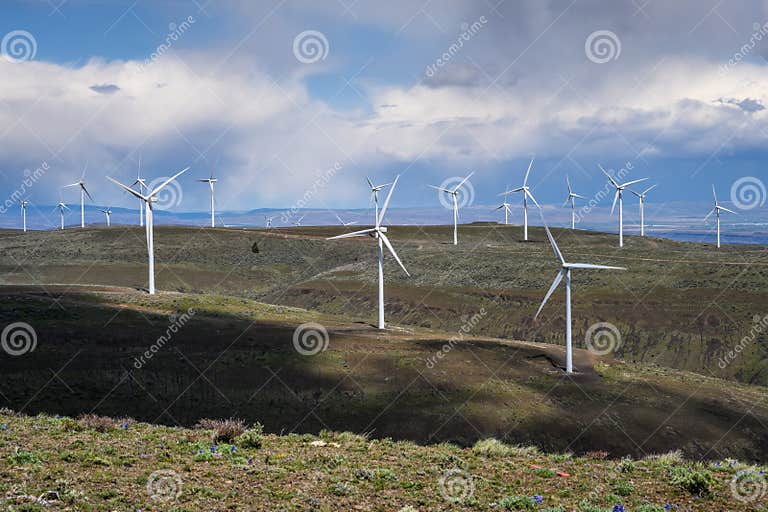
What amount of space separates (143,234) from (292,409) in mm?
132752

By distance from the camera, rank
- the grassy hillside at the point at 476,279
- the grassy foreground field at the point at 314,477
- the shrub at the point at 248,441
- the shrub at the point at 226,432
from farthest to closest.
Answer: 1. the grassy hillside at the point at 476,279
2. the shrub at the point at 226,432
3. the shrub at the point at 248,441
4. the grassy foreground field at the point at 314,477

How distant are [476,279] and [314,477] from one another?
89.7 metres

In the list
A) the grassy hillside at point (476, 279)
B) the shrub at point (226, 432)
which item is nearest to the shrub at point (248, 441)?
the shrub at point (226, 432)

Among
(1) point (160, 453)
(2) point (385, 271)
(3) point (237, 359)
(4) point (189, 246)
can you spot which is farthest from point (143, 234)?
(1) point (160, 453)

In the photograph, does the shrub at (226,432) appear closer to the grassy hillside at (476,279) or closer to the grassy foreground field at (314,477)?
the grassy foreground field at (314,477)

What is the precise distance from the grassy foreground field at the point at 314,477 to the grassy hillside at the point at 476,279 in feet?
176

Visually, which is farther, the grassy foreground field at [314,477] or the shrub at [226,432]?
the shrub at [226,432]

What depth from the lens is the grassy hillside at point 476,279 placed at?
247 ft

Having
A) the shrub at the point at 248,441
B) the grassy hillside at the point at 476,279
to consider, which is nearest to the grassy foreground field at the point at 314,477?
the shrub at the point at 248,441

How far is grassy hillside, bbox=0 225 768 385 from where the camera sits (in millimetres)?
75375

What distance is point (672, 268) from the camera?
103 m

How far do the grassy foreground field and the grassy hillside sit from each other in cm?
5354

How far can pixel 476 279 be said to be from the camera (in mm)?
106312

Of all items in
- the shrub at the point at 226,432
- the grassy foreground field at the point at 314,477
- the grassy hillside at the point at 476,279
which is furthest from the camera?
the grassy hillside at the point at 476,279
